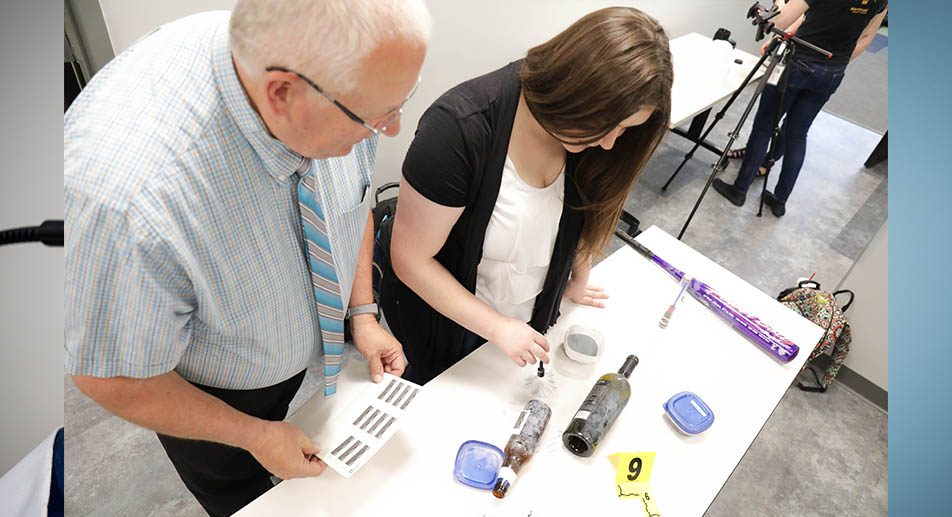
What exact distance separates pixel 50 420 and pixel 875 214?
15.6 ft

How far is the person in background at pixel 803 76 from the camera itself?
2859 mm

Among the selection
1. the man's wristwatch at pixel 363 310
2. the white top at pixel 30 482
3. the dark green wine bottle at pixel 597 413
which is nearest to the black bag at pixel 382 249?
the man's wristwatch at pixel 363 310

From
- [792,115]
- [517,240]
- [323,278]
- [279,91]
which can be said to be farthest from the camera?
[792,115]

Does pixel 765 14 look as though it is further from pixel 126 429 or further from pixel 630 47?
pixel 126 429

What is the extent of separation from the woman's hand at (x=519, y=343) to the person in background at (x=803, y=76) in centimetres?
244

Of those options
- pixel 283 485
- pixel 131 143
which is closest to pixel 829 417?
pixel 283 485

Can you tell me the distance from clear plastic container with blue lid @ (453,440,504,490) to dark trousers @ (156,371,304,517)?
1.55 ft

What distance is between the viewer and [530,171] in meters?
1.19

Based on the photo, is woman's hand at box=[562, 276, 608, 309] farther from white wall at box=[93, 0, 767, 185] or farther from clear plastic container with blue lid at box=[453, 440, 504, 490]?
white wall at box=[93, 0, 767, 185]

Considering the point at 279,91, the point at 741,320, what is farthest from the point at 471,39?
the point at 279,91

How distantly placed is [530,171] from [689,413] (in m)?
0.73

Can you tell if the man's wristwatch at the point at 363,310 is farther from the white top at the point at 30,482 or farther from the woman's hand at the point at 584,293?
the white top at the point at 30,482

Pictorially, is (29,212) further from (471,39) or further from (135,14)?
(471,39)

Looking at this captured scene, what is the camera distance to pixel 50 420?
0.75 ft
